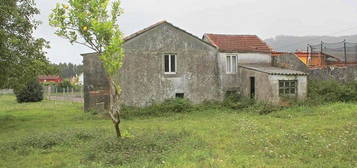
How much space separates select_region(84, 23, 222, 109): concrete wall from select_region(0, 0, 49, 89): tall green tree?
4751mm

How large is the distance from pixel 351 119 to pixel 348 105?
11.7 ft

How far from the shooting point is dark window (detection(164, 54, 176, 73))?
2125 cm

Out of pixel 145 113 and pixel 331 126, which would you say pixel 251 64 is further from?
pixel 331 126

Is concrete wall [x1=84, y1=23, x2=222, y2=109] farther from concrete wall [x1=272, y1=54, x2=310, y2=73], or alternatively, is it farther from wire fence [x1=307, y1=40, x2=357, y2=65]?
wire fence [x1=307, y1=40, x2=357, y2=65]

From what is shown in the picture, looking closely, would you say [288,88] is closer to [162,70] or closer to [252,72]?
[252,72]

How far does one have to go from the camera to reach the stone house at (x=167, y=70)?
20453 mm

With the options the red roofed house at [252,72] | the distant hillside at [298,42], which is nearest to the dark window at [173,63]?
the red roofed house at [252,72]

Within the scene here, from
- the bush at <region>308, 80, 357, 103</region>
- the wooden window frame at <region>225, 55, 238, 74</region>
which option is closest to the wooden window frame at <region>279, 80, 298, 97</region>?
the bush at <region>308, 80, 357, 103</region>

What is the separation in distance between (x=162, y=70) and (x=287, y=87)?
798 centimetres

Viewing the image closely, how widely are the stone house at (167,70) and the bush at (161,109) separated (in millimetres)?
762

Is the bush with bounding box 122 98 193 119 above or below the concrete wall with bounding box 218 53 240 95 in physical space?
below

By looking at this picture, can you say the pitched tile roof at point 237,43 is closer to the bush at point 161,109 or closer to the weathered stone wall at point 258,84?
the weathered stone wall at point 258,84

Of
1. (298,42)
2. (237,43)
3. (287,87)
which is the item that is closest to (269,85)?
(287,87)

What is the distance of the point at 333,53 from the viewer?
81.8ft
